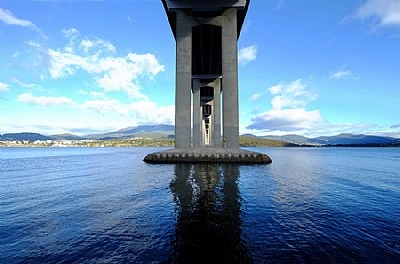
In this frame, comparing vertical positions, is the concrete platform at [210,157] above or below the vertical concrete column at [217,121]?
below

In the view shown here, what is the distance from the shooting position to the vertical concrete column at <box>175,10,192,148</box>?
106ft

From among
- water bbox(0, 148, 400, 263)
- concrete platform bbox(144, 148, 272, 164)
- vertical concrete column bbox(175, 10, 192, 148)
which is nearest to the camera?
water bbox(0, 148, 400, 263)

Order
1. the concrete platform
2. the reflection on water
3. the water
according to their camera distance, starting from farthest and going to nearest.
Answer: the concrete platform
the water
the reflection on water

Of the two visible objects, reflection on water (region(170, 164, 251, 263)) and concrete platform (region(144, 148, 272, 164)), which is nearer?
reflection on water (region(170, 164, 251, 263))

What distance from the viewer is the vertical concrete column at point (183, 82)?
3241 centimetres

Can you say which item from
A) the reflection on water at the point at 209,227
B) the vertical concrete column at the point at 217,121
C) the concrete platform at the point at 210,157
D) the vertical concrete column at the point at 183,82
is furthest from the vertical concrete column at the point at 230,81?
the reflection on water at the point at 209,227

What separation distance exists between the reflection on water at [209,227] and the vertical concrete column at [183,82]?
770 inches

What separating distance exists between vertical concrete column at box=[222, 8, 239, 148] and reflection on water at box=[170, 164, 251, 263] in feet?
65.8

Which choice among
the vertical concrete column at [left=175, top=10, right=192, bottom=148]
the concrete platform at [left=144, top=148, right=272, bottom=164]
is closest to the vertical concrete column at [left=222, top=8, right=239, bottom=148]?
the concrete platform at [left=144, top=148, right=272, bottom=164]

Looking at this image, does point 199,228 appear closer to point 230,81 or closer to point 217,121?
point 230,81

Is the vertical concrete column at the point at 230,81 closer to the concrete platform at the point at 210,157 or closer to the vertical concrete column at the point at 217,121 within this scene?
the concrete platform at the point at 210,157

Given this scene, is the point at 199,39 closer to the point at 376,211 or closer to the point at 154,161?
the point at 154,161

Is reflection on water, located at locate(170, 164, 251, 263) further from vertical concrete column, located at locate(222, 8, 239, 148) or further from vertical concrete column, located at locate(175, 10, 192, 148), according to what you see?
vertical concrete column, located at locate(222, 8, 239, 148)

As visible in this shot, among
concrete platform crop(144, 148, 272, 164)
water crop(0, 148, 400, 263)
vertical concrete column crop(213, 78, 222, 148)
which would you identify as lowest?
water crop(0, 148, 400, 263)
